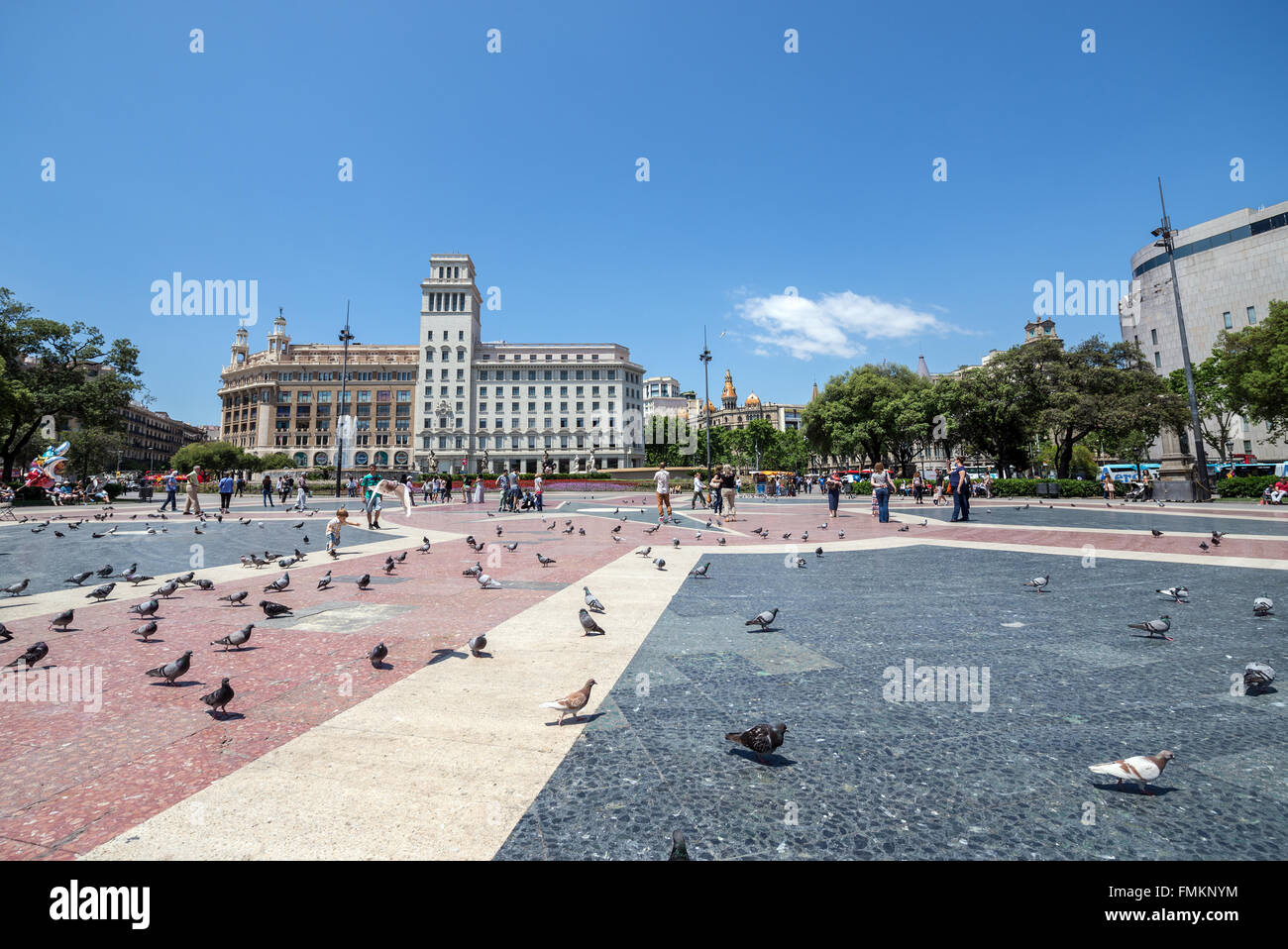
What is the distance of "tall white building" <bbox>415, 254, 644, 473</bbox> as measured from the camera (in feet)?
323

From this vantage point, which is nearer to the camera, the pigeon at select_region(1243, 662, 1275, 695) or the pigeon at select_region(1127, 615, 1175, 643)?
the pigeon at select_region(1243, 662, 1275, 695)

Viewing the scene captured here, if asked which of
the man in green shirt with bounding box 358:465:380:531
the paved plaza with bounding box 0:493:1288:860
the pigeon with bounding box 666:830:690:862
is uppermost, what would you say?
the man in green shirt with bounding box 358:465:380:531

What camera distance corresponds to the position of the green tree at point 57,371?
120 feet

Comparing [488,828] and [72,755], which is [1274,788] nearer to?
[488,828]

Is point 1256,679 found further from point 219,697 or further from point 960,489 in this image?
point 960,489

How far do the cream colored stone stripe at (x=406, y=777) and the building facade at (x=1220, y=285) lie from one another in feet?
230

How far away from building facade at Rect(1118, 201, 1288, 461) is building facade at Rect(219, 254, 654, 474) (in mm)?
75315

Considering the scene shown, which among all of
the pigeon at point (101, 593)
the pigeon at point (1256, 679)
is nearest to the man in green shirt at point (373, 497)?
the pigeon at point (101, 593)

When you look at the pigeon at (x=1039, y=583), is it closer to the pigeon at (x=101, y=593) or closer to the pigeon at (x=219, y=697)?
the pigeon at (x=219, y=697)

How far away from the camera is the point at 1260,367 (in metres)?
33.9

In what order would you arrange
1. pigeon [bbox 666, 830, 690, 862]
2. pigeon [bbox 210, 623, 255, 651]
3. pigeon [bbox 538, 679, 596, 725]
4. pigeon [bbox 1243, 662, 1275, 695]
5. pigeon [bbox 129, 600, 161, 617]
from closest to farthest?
pigeon [bbox 666, 830, 690, 862] → pigeon [bbox 538, 679, 596, 725] → pigeon [bbox 1243, 662, 1275, 695] → pigeon [bbox 210, 623, 255, 651] → pigeon [bbox 129, 600, 161, 617]

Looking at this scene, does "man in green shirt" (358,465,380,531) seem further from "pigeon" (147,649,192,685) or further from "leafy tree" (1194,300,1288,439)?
"leafy tree" (1194,300,1288,439)

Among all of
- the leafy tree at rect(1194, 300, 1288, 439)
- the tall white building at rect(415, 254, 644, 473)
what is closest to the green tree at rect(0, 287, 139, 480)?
the tall white building at rect(415, 254, 644, 473)

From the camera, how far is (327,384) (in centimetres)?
10856
